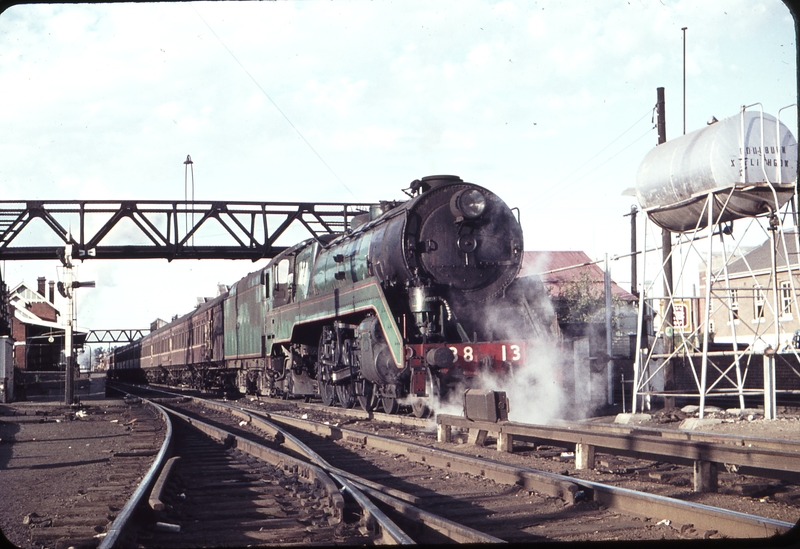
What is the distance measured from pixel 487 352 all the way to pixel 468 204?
7.62 ft

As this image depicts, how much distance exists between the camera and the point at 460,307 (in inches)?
469

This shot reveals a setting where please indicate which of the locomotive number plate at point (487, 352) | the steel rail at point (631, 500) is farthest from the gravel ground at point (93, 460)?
the locomotive number plate at point (487, 352)

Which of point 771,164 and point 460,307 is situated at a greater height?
point 771,164

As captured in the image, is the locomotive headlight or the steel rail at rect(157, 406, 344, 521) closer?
the steel rail at rect(157, 406, 344, 521)

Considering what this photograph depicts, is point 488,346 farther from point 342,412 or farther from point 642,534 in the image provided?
point 642,534

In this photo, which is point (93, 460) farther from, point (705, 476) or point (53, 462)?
point (705, 476)

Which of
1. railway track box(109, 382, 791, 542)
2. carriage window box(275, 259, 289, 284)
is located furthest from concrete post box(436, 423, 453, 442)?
carriage window box(275, 259, 289, 284)

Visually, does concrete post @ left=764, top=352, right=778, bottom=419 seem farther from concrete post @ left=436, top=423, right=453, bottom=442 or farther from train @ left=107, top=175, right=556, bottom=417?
concrete post @ left=436, top=423, right=453, bottom=442

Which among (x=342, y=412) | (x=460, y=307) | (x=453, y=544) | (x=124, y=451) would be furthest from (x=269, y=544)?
(x=342, y=412)

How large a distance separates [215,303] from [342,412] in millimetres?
14039

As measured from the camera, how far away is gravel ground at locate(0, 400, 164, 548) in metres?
6.00

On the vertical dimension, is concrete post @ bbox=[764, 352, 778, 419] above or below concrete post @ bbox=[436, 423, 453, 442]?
above

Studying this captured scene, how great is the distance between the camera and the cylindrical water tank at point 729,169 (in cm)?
1129

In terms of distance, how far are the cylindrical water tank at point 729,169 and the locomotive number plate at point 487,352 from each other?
3.72 meters
